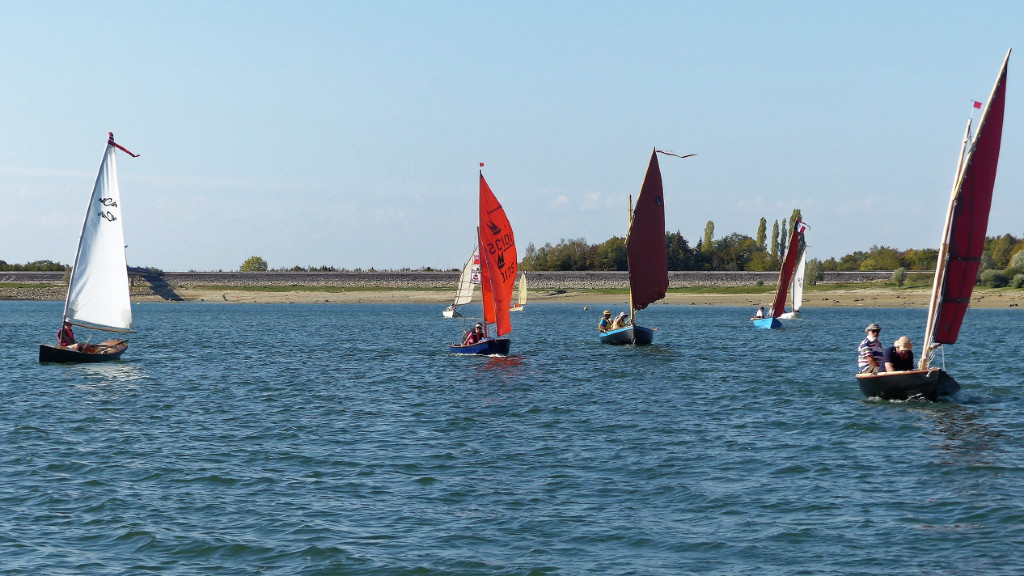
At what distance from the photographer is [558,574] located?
13422 mm

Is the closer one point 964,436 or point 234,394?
point 964,436

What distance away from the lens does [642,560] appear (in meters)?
14.0

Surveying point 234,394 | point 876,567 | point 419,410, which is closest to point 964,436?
point 876,567

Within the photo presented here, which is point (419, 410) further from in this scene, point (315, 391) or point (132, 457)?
point (132, 457)

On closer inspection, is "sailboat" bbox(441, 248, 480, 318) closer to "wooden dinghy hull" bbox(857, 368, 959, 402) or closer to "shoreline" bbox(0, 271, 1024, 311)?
"shoreline" bbox(0, 271, 1024, 311)

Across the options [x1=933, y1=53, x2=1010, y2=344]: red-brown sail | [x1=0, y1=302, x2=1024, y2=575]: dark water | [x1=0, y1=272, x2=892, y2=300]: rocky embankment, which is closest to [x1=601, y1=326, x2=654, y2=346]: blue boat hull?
[x1=0, y1=302, x2=1024, y2=575]: dark water

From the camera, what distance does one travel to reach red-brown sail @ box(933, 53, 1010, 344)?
24.6m

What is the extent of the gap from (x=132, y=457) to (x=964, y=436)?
63.0 feet

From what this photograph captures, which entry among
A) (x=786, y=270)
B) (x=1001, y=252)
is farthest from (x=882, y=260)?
(x=786, y=270)

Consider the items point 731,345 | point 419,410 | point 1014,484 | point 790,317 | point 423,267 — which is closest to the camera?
point 1014,484

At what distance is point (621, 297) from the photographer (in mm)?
138625

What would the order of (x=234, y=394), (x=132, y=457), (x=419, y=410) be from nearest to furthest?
(x=132, y=457) → (x=419, y=410) → (x=234, y=394)

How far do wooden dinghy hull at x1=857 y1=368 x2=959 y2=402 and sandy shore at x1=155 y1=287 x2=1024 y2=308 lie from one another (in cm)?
8743

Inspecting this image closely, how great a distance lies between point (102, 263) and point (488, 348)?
17.2 meters
